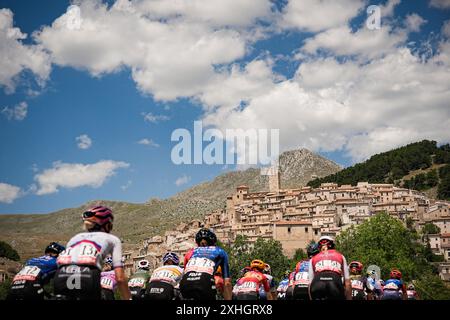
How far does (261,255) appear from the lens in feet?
278

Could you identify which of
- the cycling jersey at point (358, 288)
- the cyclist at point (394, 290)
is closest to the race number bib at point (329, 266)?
the cycling jersey at point (358, 288)

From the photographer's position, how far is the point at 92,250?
639 cm

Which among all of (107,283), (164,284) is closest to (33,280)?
(107,283)

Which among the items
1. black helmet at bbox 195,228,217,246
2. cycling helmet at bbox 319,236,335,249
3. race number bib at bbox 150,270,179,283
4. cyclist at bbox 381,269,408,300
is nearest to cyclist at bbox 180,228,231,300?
black helmet at bbox 195,228,217,246

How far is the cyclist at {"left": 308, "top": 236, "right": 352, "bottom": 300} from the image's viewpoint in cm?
826

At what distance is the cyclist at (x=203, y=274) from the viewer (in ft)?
27.0

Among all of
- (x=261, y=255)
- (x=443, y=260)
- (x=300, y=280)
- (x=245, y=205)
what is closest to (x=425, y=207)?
(x=443, y=260)

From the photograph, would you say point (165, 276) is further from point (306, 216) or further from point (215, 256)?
point (306, 216)

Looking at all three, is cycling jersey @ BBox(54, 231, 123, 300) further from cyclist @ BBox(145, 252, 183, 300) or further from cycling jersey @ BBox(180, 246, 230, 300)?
cyclist @ BBox(145, 252, 183, 300)

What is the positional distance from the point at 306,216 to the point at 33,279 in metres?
117

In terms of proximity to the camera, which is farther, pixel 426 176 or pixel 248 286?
pixel 426 176

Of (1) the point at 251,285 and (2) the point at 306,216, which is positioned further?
(2) the point at 306,216
